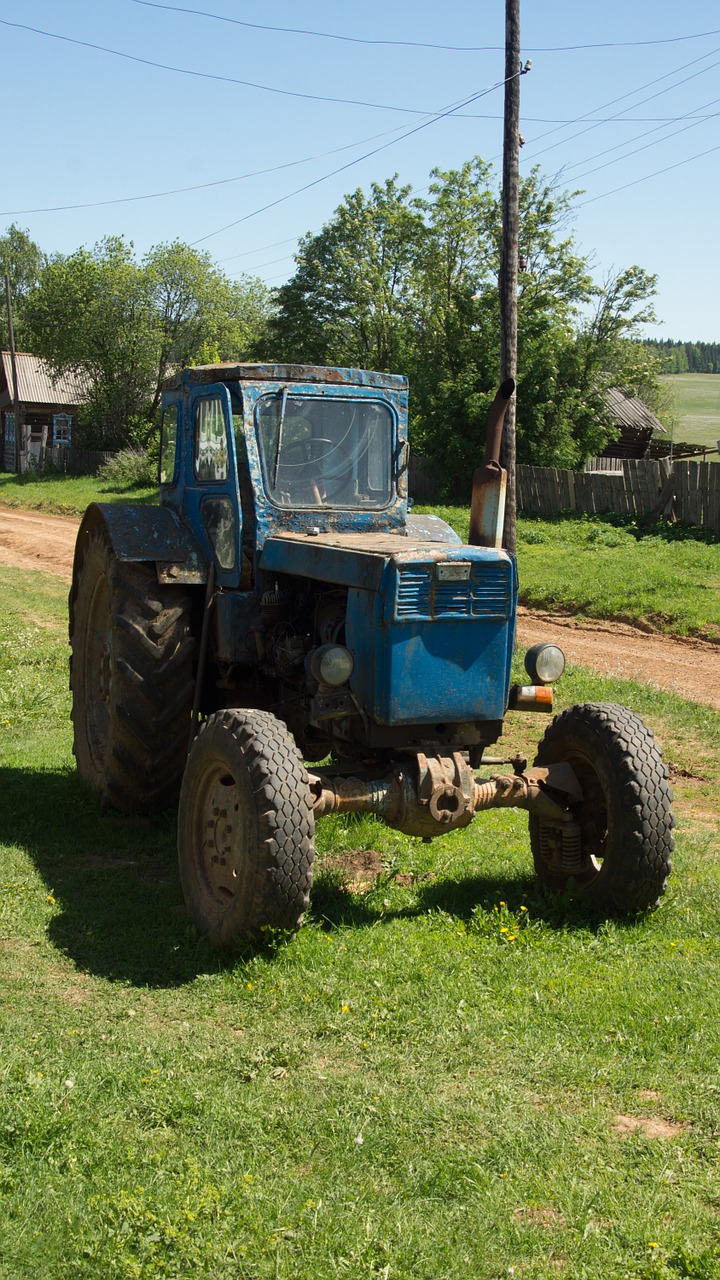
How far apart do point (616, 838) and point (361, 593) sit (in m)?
1.68

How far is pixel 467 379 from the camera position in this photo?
28172mm

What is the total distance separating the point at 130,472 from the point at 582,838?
29893mm

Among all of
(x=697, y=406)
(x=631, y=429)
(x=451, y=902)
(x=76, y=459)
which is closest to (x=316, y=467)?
(x=451, y=902)

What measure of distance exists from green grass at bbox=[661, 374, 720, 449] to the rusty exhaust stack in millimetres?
60922

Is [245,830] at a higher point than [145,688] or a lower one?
lower

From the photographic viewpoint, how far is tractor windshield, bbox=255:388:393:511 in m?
6.78

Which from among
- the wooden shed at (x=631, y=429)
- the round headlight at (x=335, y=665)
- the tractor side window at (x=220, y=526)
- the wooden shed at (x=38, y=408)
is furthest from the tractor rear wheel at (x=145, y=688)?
the wooden shed at (x=38, y=408)

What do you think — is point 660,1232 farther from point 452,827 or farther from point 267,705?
point 267,705

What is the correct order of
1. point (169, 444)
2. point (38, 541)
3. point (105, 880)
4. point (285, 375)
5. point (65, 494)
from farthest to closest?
point (65, 494)
point (38, 541)
point (169, 444)
point (285, 375)
point (105, 880)

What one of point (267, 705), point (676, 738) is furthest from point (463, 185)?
point (267, 705)

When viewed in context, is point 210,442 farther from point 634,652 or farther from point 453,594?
point 634,652

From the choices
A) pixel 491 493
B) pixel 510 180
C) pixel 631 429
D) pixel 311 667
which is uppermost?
pixel 510 180

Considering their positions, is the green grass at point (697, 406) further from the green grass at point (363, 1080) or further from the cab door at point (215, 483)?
the green grass at point (363, 1080)

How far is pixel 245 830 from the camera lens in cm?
530
